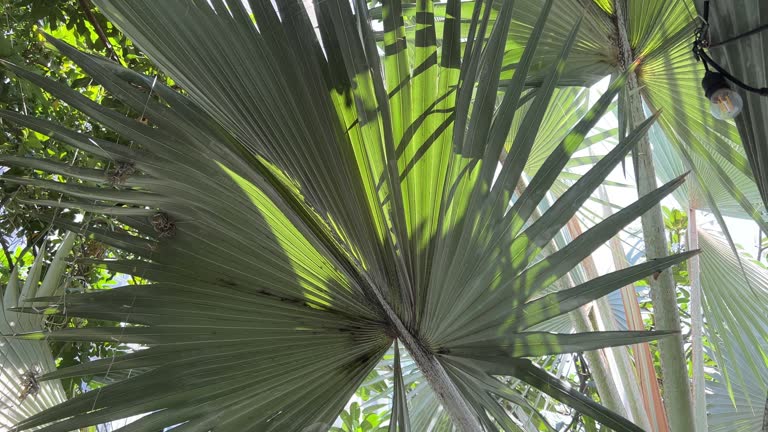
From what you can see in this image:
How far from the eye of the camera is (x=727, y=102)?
1134 millimetres

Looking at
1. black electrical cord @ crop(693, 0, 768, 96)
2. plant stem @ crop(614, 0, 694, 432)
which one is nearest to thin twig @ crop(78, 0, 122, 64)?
plant stem @ crop(614, 0, 694, 432)

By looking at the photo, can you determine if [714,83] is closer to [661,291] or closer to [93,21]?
[661,291]

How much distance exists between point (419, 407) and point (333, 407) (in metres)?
1.30

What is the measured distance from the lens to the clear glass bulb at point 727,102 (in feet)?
3.69

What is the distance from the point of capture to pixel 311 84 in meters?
1.30

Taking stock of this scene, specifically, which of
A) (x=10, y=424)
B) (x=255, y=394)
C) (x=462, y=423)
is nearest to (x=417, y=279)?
(x=462, y=423)

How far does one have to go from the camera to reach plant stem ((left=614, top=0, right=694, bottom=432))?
1.55 metres

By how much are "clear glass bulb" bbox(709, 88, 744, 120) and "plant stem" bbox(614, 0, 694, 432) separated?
0.49m

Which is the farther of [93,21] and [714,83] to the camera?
[93,21]

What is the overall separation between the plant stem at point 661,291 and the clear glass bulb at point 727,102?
0.49m

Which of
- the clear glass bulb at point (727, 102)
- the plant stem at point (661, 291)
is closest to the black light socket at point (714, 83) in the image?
the clear glass bulb at point (727, 102)

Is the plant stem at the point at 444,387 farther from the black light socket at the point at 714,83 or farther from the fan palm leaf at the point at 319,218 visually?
the black light socket at the point at 714,83

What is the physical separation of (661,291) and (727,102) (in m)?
0.62

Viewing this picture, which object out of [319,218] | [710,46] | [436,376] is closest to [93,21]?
[319,218]
